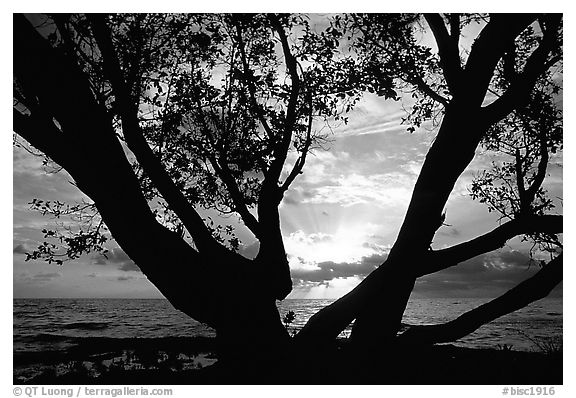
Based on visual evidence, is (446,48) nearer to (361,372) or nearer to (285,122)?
(285,122)

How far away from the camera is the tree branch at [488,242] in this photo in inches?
246

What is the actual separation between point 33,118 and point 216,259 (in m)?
3.07

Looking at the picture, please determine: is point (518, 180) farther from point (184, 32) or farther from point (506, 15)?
point (184, 32)

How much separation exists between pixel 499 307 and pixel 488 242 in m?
0.96

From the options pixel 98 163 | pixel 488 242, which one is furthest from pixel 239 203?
pixel 488 242

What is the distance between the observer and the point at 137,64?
728cm

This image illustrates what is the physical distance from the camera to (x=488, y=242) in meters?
6.35

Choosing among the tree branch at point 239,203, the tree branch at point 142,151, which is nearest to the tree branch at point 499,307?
the tree branch at point 239,203

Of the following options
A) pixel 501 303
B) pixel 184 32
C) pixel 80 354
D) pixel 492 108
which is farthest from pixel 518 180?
pixel 80 354

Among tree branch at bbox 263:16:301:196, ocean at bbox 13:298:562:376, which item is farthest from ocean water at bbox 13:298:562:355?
tree branch at bbox 263:16:301:196

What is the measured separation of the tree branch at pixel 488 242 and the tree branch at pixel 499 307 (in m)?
0.53

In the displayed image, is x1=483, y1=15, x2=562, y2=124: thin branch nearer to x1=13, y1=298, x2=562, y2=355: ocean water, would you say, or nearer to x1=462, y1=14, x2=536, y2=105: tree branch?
x1=462, y1=14, x2=536, y2=105: tree branch

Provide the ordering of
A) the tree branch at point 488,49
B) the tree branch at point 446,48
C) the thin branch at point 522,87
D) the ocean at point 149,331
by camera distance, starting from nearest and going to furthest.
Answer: the tree branch at point 488,49, the thin branch at point 522,87, the tree branch at point 446,48, the ocean at point 149,331

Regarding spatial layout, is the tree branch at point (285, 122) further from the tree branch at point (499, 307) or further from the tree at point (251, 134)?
the tree branch at point (499, 307)
